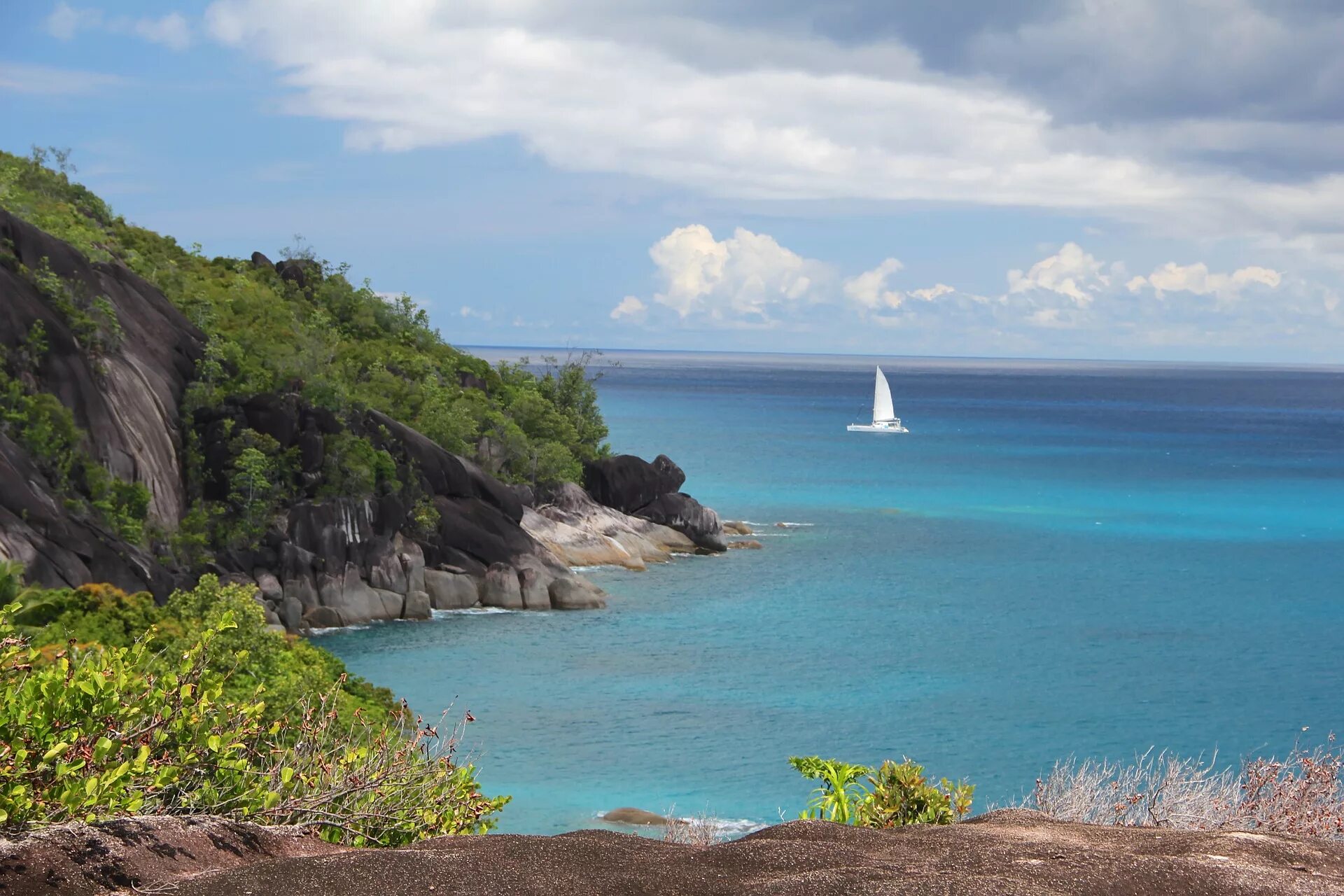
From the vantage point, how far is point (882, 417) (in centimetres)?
17812

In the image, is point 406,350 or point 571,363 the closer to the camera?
point 406,350

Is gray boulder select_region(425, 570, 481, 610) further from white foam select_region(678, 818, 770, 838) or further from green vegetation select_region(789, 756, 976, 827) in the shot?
green vegetation select_region(789, 756, 976, 827)

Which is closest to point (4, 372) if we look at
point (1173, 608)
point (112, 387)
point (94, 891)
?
point (112, 387)

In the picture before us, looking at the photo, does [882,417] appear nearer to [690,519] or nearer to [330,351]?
[690,519]

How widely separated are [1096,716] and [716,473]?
261 ft

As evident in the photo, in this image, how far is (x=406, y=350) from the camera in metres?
90.8

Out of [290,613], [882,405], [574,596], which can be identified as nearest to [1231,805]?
[574,596]

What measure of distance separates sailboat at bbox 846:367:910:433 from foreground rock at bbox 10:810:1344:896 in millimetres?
165297

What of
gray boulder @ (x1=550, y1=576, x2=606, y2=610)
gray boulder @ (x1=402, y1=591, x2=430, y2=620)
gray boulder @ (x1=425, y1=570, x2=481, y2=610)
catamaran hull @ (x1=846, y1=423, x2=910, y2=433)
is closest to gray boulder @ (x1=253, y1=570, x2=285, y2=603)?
gray boulder @ (x1=402, y1=591, x2=430, y2=620)

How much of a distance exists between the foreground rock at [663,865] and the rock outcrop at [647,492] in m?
70.1

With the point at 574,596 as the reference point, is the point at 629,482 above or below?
above

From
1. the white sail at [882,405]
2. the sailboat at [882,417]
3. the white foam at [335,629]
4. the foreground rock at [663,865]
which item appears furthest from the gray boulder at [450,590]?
the white sail at [882,405]

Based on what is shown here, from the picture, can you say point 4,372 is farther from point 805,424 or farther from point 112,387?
point 805,424

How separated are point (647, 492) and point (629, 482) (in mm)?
1496
